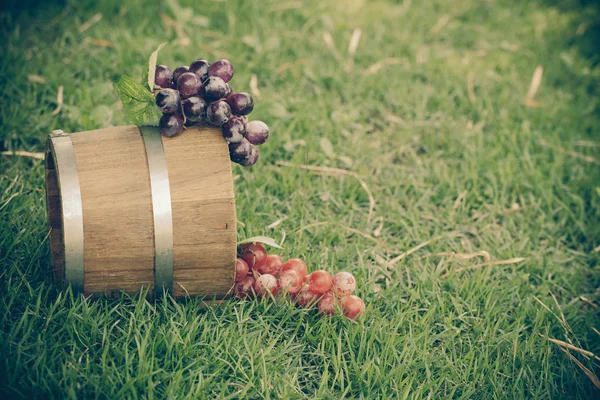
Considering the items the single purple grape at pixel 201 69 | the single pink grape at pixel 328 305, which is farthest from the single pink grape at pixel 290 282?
the single purple grape at pixel 201 69

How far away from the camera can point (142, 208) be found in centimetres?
197

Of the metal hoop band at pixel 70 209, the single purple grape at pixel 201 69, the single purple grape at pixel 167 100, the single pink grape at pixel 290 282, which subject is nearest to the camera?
the metal hoop band at pixel 70 209

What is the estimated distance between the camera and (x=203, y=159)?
2.04 meters

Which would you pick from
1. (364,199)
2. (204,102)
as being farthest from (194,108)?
(364,199)

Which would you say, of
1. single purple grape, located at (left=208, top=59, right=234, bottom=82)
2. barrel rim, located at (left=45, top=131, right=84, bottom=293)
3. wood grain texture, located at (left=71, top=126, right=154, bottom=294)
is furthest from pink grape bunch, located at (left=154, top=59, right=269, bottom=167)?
barrel rim, located at (left=45, top=131, right=84, bottom=293)

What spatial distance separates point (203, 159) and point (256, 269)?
540mm

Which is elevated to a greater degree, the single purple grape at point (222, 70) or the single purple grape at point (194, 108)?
the single purple grape at point (222, 70)

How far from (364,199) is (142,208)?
138cm

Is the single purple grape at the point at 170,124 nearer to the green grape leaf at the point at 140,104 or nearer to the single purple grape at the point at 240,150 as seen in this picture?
the green grape leaf at the point at 140,104

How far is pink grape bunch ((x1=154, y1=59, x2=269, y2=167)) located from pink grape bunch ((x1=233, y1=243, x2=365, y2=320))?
471 mm

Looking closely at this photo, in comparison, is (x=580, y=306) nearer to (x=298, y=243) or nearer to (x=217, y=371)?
(x=298, y=243)

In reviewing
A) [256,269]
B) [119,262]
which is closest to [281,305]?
[256,269]

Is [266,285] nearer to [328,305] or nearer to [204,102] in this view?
[328,305]

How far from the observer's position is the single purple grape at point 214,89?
2039mm
